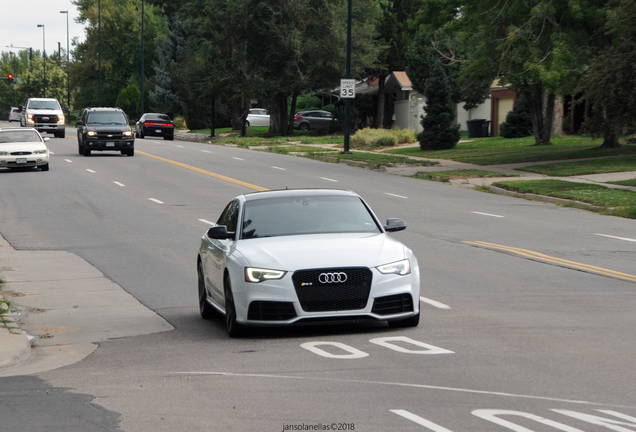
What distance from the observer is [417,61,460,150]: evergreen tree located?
143 feet

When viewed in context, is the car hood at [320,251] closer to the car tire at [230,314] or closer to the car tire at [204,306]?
the car tire at [230,314]

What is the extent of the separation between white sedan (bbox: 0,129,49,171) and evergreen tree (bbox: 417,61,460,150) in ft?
59.8

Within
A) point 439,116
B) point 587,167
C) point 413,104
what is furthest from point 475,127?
point 587,167

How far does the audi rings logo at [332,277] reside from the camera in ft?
28.7

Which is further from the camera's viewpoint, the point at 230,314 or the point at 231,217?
the point at 231,217

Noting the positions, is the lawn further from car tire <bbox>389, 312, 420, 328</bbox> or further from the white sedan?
car tire <bbox>389, 312, 420, 328</bbox>

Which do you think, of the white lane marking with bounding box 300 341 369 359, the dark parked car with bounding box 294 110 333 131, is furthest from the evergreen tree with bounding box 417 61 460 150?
the white lane marking with bounding box 300 341 369 359

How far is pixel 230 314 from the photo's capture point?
9188 mm

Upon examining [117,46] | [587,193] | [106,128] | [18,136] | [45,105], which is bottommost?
[587,193]

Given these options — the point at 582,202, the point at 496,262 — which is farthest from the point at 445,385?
the point at 582,202

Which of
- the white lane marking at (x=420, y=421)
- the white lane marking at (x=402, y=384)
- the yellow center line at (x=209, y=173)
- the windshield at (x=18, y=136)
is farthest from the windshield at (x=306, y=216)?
the windshield at (x=18, y=136)

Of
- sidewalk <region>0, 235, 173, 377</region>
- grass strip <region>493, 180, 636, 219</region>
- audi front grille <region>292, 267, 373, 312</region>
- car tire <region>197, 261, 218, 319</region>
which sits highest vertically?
audi front grille <region>292, 267, 373, 312</region>

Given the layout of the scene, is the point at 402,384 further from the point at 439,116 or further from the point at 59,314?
the point at 439,116

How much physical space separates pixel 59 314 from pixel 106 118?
98.3ft
